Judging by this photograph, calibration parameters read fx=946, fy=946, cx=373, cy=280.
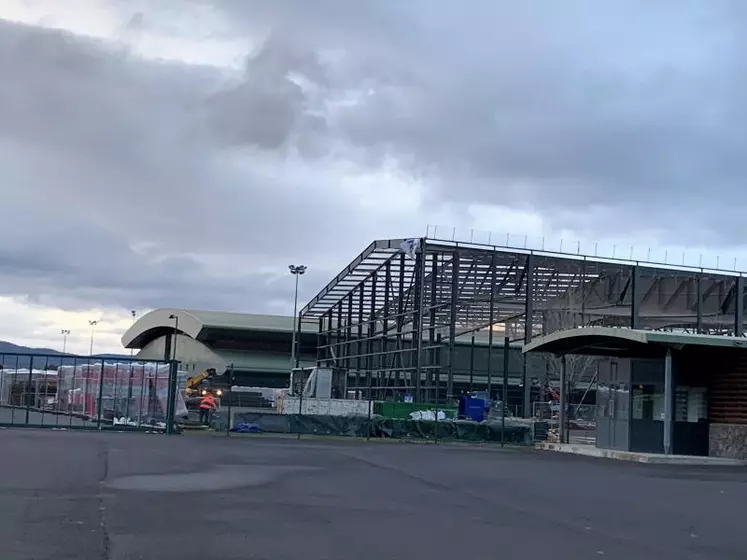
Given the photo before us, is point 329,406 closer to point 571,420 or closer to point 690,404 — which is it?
point 690,404

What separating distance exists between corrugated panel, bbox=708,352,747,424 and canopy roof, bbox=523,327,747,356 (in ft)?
2.75

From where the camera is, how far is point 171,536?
10477mm

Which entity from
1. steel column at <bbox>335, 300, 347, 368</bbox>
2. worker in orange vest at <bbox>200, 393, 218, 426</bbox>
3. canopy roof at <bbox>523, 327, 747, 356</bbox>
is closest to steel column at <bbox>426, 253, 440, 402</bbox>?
steel column at <bbox>335, 300, 347, 368</bbox>

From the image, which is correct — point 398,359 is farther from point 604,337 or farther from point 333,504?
point 333,504

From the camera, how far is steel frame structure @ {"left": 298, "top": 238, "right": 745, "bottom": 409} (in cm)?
5244

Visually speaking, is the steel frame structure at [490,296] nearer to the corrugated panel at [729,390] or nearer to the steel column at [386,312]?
the steel column at [386,312]

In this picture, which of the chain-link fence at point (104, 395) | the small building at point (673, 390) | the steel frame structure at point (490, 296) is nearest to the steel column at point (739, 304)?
the steel frame structure at point (490, 296)

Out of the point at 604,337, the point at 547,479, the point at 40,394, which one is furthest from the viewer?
the point at 40,394

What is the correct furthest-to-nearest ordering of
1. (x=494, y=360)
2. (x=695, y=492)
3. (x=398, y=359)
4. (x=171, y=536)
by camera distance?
(x=494, y=360) < (x=398, y=359) < (x=695, y=492) < (x=171, y=536)

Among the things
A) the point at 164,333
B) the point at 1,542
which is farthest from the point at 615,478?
the point at 164,333

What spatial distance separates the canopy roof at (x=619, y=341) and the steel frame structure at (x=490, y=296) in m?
15.7

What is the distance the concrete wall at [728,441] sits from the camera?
29.5 meters

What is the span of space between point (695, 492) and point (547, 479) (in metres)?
3.13

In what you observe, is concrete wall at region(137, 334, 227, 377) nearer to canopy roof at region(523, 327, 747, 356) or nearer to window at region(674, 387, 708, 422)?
canopy roof at region(523, 327, 747, 356)
